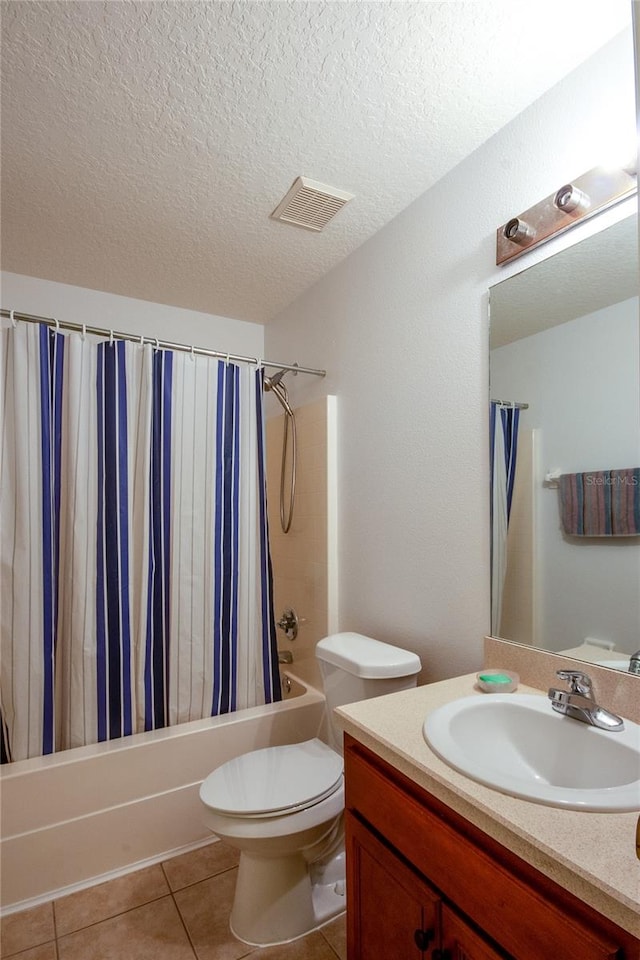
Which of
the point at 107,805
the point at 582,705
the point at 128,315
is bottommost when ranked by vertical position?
the point at 107,805

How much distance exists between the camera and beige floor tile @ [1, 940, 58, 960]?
1.43m

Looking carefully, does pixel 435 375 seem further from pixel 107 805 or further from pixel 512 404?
pixel 107 805

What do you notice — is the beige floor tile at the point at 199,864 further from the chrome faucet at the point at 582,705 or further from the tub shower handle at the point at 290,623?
the chrome faucet at the point at 582,705

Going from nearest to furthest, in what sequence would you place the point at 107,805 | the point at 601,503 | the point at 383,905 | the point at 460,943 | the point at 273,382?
the point at 460,943 < the point at 383,905 < the point at 601,503 < the point at 107,805 < the point at 273,382

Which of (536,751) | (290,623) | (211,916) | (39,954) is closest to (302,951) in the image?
(211,916)

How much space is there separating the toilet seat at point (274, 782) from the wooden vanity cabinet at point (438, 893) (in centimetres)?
31

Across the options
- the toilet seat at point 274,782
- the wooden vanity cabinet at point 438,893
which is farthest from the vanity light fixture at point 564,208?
the toilet seat at point 274,782

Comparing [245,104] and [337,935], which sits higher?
[245,104]

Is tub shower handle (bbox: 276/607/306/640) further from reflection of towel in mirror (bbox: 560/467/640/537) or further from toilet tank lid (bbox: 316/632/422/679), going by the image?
reflection of towel in mirror (bbox: 560/467/640/537)

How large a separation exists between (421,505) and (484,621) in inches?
17.0

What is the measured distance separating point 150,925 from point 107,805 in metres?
0.38

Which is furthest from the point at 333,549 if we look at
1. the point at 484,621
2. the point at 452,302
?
the point at 452,302

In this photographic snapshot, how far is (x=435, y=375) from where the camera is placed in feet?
5.60

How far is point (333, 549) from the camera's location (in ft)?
7.38
